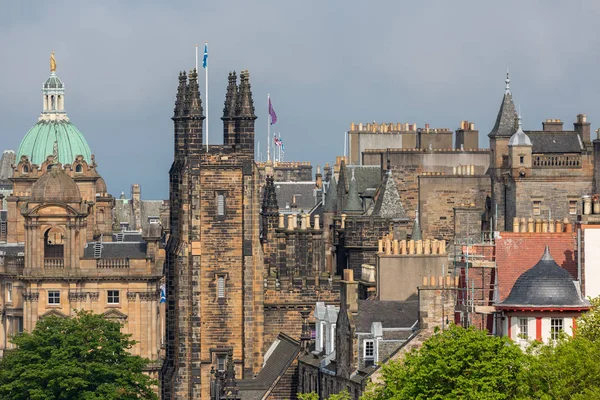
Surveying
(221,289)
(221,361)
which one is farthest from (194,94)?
(221,361)

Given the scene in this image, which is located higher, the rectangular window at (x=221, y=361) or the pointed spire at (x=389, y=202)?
the pointed spire at (x=389, y=202)

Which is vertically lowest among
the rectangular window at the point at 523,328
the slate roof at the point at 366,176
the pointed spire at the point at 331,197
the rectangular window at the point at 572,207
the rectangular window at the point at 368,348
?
the rectangular window at the point at 368,348

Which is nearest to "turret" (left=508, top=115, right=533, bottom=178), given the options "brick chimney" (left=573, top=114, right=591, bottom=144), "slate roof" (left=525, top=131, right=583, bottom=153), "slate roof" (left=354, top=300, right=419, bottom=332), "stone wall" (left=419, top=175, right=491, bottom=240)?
"slate roof" (left=525, top=131, right=583, bottom=153)

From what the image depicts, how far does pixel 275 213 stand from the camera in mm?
148500

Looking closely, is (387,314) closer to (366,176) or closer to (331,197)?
(366,176)

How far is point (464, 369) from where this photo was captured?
98.3 m

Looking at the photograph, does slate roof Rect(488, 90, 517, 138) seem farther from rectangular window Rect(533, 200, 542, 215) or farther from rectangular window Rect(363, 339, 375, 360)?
rectangular window Rect(363, 339, 375, 360)

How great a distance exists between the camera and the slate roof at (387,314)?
11700 cm

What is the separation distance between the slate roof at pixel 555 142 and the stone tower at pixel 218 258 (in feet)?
60.5

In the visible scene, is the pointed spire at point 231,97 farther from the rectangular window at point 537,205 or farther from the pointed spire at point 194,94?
the rectangular window at point 537,205

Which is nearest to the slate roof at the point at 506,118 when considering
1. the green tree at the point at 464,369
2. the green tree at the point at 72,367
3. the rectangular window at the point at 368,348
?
the green tree at the point at 72,367

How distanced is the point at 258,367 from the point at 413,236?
1007cm

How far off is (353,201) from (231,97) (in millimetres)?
26966

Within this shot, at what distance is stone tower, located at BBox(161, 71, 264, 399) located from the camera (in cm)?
14138
